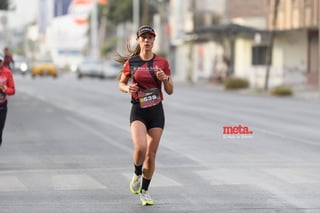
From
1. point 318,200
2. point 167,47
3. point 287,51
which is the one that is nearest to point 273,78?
point 287,51

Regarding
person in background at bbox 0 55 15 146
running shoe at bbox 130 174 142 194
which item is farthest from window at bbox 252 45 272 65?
running shoe at bbox 130 174 142 194

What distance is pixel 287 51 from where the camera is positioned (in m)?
58.4

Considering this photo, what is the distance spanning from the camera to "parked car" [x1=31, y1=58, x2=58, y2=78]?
79.9m

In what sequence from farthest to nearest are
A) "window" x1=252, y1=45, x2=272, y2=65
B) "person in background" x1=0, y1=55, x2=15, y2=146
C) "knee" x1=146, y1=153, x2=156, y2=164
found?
1. "window" x1=252, y1=45, x2=272, y2=65
2. "person in background" x1=0, y1=55, x2=15, y2=146
3. "knee" x1=146, y1=153, x2=156, y2=164

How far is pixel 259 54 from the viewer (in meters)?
62.4

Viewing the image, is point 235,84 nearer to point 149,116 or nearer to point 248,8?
point 248,8

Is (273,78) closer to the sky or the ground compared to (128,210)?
closer to the ground

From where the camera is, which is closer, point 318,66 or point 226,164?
point 226,164

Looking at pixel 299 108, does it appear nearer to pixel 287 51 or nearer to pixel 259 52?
pixel 287 51

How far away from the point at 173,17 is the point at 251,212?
248 ft

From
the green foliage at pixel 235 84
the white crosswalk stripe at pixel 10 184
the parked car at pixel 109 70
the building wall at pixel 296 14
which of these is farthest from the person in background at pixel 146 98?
the parked car at pixel 109 70

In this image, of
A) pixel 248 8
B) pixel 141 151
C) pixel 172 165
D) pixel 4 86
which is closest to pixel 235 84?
pixel 248 8

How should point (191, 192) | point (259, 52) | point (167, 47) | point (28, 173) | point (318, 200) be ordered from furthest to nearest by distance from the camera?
point (167, 47), point (259, 52), point (28, 173), point (191, 192), point (318, 200)

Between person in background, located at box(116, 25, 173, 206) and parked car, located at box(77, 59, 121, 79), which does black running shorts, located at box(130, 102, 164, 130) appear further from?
parked car, located at box(77, 59, 121, 79)
